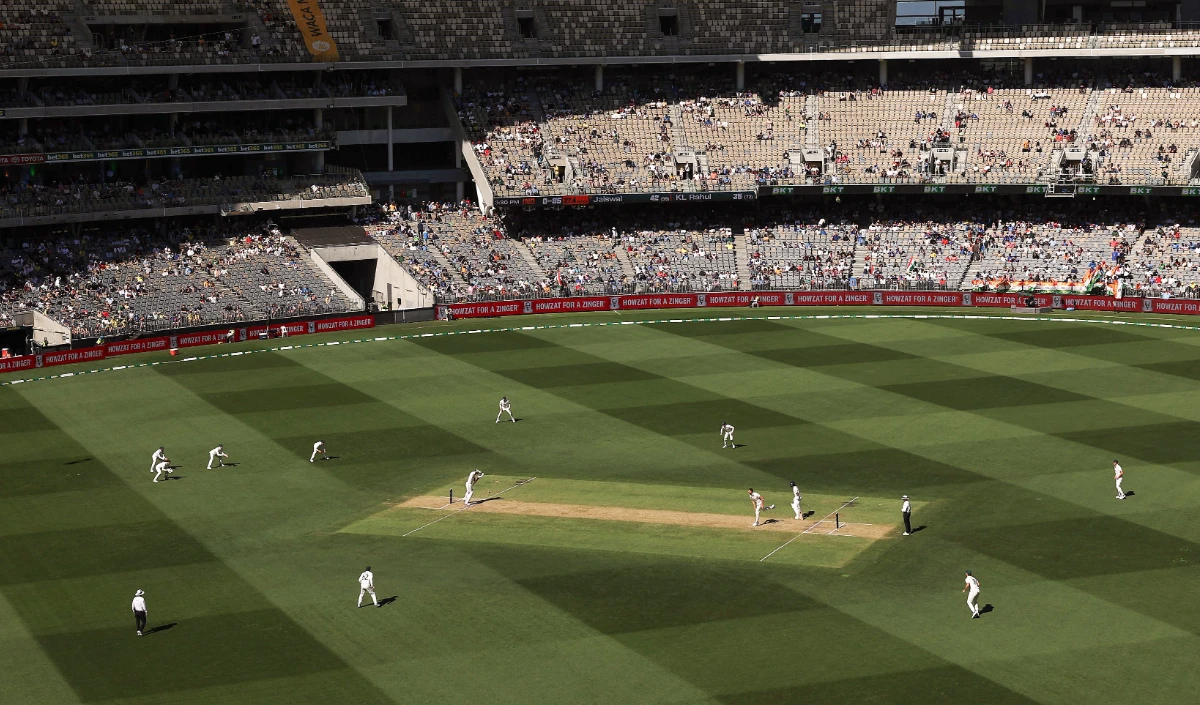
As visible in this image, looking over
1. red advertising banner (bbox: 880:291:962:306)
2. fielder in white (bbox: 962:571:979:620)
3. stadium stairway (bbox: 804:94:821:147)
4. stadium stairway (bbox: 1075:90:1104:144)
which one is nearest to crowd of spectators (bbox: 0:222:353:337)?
red advertising banner (bbox: 880:291:962:306)

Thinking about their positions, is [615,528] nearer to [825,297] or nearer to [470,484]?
[470,484]

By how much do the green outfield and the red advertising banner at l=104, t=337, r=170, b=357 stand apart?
351 centimetres

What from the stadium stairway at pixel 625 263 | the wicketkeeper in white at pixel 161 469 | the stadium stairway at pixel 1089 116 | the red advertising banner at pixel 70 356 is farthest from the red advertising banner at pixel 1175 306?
the red advertising banner at pixel 70 356

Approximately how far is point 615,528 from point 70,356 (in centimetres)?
3579

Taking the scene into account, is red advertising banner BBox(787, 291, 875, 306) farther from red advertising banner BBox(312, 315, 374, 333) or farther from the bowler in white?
the bowler in white

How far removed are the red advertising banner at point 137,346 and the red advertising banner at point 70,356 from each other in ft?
1.70

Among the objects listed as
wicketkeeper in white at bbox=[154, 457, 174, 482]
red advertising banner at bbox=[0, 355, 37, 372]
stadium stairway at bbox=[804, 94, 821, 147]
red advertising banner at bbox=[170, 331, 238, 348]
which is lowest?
wicketkeeper in white at bbox=[154, 457, 174, 482]

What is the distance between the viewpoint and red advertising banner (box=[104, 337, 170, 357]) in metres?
71.7

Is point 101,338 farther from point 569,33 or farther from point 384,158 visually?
point 569,33

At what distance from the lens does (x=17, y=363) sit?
68.6 m

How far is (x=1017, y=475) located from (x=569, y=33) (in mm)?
53194

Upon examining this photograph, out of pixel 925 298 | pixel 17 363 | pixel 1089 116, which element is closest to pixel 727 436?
pixel 925 298

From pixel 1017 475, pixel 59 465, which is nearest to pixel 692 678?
pixel 1017 475

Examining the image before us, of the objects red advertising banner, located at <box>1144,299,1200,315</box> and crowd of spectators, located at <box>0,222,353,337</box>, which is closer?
crowd of spectators, located at <box>0,222,353,337</box>
